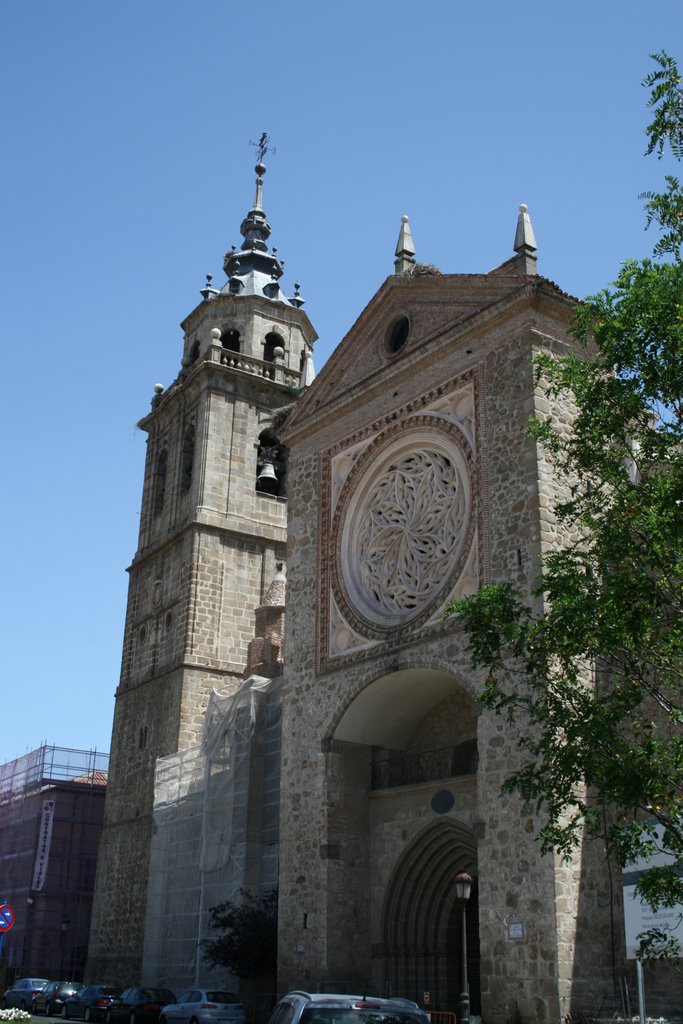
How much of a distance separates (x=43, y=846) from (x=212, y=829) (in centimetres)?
1762

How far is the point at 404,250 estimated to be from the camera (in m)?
23.2

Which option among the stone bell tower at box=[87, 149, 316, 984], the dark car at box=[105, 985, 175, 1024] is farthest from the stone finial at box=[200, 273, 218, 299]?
the dark car at box=[105, 985, 175, 1024]

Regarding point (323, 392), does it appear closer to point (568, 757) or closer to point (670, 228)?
point (670, 228)

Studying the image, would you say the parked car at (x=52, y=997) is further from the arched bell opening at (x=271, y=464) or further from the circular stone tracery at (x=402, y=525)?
the arched bell opening at (x=271, y=464)

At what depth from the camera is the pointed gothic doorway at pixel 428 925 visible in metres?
19.8

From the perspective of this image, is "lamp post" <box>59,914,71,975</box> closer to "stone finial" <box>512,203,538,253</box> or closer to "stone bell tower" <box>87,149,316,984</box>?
"stone bell tower" <box>87,149,316,984</box>

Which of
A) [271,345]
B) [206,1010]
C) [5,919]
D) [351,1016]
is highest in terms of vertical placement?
[271,345]

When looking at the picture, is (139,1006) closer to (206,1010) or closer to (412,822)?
(206,1010)

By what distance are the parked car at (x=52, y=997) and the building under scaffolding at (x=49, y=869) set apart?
878 centimetres

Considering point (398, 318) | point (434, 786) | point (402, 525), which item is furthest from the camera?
point (398, 318)

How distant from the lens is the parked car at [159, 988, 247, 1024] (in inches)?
785

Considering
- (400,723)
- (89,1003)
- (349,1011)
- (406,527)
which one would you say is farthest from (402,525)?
(89,1003)

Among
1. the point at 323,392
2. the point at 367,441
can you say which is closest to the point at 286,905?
the point at 367,441

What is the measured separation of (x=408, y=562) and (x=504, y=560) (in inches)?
116
